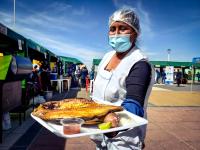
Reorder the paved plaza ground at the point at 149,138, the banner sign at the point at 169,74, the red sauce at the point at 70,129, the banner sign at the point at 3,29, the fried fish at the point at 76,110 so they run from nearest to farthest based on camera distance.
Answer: the red sauce at the point at 70,129 < the fried fish at the point at 76,110 < the paved plaza ground at the point at 149,138 < the banner sign at the point at 3,29 < the banner sign at the point at 169,74

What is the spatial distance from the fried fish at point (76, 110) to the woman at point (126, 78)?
0.47 feet

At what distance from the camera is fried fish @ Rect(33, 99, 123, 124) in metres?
1.66

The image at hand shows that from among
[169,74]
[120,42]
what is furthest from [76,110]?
[169,74]

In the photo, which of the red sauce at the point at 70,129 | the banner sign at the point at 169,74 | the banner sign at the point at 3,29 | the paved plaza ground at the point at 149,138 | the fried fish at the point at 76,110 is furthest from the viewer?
the banner sign at the point at 169,74

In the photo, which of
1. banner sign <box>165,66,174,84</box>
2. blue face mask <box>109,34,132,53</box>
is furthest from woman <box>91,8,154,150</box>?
banner sign <box>165,66,174,84</box>

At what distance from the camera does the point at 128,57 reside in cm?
198

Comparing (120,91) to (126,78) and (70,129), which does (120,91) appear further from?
(70,129)

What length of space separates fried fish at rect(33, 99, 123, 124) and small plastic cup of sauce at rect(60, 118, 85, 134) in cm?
7

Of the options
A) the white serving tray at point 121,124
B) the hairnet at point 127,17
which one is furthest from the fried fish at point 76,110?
the hairnet at point 127,17

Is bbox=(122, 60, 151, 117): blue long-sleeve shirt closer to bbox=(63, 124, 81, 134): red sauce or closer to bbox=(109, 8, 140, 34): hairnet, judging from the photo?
bbox=(109, 8, 140, 34): hairnet

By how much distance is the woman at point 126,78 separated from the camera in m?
1.73

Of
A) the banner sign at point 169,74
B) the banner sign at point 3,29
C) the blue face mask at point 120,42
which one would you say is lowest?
the banner sign at point 169,74

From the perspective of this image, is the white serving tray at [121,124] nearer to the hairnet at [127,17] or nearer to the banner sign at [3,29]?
the hairnet at [127,17]

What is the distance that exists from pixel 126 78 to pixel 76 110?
16.3 inches
